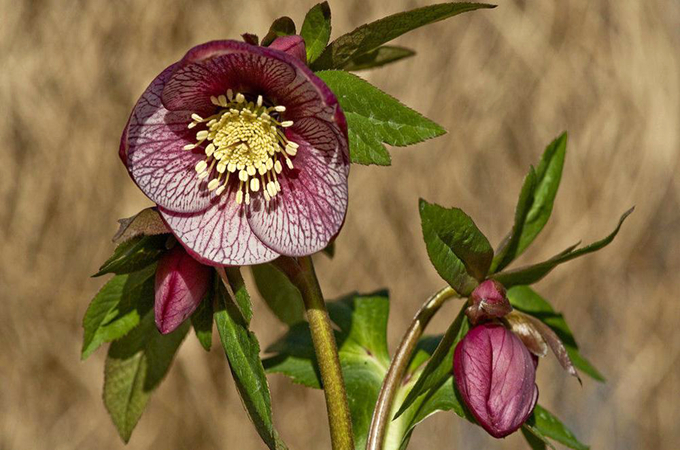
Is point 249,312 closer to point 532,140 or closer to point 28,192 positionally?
point 28,192

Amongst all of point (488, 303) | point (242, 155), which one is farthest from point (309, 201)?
point (488, 303)

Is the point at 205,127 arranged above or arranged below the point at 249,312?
above

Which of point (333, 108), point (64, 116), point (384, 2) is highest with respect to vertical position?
point (384, 2)

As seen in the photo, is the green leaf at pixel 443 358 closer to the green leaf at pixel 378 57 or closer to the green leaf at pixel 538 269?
the green leaf at pixel 538 269

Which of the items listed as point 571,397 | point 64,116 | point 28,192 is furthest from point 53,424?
point 571,397

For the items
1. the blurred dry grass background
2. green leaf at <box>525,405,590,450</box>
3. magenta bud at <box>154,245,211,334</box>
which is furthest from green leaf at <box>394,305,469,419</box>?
the blurred dry grass background

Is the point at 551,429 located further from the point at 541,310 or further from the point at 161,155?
the point at 161,155
